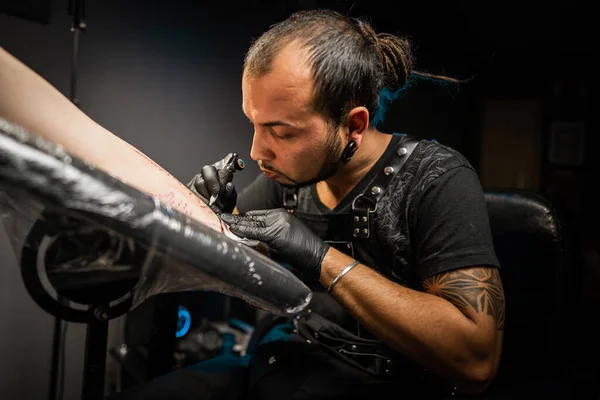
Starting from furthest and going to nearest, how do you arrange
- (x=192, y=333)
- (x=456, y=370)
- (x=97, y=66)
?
(x=192, y=333), (x=97, y=66), (x=456, y=370)

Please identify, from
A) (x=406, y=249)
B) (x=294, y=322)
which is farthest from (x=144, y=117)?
Answer: (x=406, y=249)

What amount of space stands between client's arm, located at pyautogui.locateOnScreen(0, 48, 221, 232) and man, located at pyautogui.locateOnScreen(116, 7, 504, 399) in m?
0.18

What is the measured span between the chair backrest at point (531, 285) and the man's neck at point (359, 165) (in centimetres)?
42

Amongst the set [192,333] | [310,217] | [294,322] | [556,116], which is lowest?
[192,333]

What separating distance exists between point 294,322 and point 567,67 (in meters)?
2.46

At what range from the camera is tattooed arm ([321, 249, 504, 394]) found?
3.37 feet

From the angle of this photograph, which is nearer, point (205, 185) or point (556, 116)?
point (205, 185)

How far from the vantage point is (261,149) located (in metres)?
1.24

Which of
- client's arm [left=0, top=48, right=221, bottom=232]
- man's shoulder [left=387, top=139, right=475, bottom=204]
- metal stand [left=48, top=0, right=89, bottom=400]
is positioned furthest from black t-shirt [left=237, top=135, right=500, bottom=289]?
metal stand [left=48, top=0, right=89, bottom=400]

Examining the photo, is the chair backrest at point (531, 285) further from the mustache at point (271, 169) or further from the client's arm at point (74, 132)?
the client's arm at point (74, 132)

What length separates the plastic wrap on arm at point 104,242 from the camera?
399 mm

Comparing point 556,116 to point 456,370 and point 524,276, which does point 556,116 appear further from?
point 456,370

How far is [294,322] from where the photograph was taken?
146 centimetres

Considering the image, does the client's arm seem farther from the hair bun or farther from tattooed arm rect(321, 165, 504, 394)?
the hair bun
